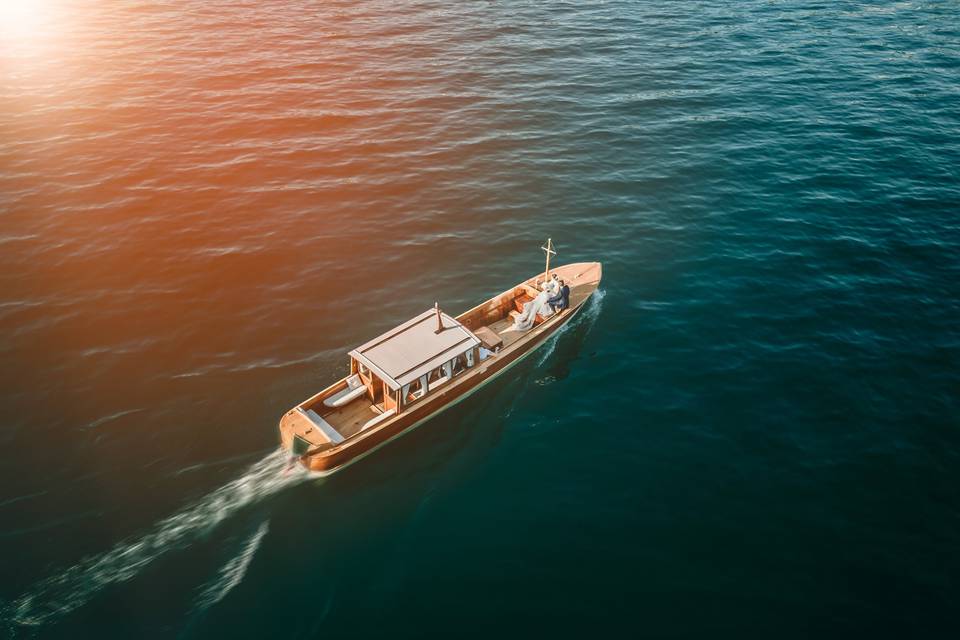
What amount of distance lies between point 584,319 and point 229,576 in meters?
22.6

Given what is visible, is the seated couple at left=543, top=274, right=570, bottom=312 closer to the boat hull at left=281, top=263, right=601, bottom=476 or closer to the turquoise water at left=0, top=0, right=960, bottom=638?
the boat hull at left=281, top=263, right=601, bottom=476

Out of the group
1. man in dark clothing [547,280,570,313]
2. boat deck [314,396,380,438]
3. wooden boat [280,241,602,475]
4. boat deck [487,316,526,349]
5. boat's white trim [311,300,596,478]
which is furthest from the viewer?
man in dark clothing [547,280,570,313]

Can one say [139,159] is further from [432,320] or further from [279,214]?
[432,320]

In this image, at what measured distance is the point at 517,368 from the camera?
33375 mm

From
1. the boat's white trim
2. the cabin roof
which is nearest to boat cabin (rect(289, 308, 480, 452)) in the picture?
the cabin roof

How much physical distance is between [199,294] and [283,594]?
21950mm

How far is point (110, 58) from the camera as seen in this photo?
232 feet

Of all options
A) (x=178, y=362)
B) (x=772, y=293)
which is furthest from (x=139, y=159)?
(x=772, y=293)

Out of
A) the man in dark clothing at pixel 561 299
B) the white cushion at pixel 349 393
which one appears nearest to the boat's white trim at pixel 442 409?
the man in dark clothing at pixel 561 299

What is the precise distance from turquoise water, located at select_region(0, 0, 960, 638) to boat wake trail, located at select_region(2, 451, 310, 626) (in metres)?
0.12

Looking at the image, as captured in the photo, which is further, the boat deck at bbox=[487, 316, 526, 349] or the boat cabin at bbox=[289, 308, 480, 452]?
the boat deck at bbox=[487, 316, 526, 349]

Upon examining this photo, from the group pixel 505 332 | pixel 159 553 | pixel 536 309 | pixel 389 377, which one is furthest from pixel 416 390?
pixel 159 553

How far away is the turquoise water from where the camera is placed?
23.5 metres

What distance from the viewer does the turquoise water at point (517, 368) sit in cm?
2348
